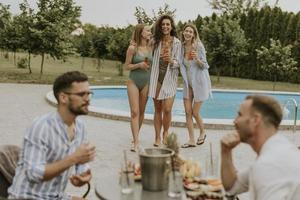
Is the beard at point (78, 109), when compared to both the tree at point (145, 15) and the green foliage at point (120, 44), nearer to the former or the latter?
the tree at point (145, 15)

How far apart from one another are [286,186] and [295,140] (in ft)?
23.1

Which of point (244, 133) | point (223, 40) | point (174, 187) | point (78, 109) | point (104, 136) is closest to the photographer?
point (244, 133)

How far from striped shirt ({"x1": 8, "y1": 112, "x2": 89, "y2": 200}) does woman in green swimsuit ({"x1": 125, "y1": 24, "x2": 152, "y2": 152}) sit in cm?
408

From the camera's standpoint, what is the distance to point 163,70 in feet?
24.6

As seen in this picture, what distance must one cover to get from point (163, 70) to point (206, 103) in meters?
10.7

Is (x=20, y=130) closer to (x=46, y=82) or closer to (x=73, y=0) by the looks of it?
(x=46, y=82)

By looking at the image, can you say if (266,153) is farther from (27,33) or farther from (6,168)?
(27,33)

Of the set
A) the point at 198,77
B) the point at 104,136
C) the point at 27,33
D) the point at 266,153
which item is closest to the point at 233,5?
the point at 27,33

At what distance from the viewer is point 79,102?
3135mm

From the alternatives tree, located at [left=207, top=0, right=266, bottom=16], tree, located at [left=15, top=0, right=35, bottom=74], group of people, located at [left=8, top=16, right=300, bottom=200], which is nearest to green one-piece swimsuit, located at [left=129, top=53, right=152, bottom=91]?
group of people, located at [left=8, top=16, right=300, bottom=200]

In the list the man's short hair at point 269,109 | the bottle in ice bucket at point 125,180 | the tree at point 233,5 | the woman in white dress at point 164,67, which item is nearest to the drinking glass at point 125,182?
the bottle in ice bucket at point 125,180

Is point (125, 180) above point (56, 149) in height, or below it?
below

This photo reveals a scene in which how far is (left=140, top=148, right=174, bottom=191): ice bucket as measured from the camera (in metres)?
2.94

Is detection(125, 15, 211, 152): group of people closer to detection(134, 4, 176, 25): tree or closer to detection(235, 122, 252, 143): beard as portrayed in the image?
detection(235, 122, 252, 143): beard
